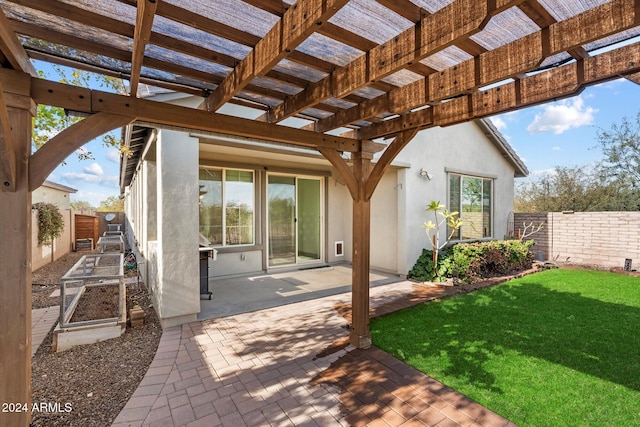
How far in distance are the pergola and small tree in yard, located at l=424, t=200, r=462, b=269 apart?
17.5ft

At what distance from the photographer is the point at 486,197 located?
10.4 m

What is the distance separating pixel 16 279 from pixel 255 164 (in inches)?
252

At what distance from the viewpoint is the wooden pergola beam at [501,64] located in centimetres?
179

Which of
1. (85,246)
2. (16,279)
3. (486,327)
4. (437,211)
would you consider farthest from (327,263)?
(85,246)

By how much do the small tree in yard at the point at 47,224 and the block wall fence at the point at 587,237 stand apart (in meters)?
16.7

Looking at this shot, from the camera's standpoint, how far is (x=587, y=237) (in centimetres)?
971

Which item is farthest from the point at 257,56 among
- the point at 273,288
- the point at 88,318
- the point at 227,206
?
the point at 227,206

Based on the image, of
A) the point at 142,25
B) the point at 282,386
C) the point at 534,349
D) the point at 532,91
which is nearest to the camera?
the point at 142,25

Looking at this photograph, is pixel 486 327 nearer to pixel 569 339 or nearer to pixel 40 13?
pixel 569 339

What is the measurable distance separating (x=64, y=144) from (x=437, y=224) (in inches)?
323

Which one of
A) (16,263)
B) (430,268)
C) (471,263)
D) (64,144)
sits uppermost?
(64,144)

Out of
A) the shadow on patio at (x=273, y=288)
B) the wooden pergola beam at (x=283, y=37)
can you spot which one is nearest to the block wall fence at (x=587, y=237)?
the shadow on patio at (x=273, y=288)

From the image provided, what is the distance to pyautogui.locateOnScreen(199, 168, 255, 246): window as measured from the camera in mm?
7664

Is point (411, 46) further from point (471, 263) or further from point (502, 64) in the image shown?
point (471, 263)
